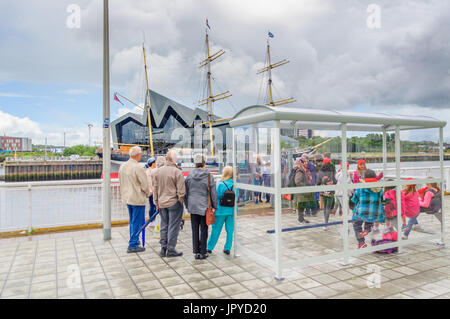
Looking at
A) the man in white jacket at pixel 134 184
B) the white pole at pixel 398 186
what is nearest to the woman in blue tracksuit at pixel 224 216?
the man in white jacket at pixel 134 184

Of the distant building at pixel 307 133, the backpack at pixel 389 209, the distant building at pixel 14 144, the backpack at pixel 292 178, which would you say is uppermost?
the distant building at pixel 14 144

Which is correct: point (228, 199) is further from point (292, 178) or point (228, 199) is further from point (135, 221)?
point (135, 221)

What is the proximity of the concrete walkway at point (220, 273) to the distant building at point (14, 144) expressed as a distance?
479 feet

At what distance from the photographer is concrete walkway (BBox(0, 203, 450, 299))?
3.70 m

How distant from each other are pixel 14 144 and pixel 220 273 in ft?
522

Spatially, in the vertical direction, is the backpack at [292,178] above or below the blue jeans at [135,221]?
above

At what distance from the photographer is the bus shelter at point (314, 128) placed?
4141mm

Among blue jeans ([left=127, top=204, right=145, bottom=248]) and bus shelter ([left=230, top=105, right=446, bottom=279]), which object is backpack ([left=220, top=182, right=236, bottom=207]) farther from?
blue jeans ([left=127, top=204, right=145, bottom=248])

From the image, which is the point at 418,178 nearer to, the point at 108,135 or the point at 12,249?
the point at 108,135

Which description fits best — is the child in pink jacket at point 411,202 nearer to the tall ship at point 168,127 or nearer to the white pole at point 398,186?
the white pole at point 398,186

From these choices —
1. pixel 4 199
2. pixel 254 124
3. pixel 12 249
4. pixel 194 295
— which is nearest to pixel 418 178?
pixel 254 124

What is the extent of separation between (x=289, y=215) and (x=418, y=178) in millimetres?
2810

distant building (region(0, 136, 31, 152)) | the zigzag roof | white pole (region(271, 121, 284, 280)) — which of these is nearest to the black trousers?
white pole (region(271, 121, 284, 280))

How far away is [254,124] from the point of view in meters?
4.64
